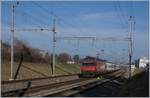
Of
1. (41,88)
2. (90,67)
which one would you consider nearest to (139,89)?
(41,88)

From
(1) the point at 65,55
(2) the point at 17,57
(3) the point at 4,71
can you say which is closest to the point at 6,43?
(2) the point at 17,57

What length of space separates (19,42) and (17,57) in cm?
1165

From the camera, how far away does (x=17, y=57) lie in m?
70.9

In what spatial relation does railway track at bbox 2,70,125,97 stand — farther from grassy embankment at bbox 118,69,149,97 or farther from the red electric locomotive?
the red electric locomotive

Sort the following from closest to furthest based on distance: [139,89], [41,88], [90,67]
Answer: [139,89] < [41,88] < [90,67]

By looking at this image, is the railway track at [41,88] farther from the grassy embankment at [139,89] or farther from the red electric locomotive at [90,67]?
the red electric locomotive at [90,67]

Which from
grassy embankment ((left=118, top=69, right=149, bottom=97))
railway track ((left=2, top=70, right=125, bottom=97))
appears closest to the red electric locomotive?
railway track ((left=2, top=70, right=125, bottom=97))

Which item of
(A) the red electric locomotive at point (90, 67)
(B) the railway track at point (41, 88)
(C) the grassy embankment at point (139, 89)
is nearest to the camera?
(C) the grassy embankment at point (139, 89)

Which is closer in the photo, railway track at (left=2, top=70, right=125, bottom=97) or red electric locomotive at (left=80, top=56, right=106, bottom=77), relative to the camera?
railway track at (left=2, top=70, right=125, bottom=97)

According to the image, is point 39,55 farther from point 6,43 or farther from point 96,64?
point 96,64

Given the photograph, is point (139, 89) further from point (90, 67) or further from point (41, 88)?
point (90, 67)

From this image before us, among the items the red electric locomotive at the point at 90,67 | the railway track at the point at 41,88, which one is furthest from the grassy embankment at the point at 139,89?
the red electric locomotive at the point at 90,67

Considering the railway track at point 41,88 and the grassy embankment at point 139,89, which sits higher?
the grassy embankment at point 139,89

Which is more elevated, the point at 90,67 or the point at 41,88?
the point at 90,67
